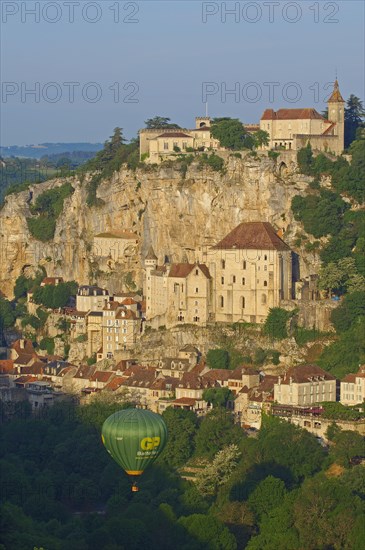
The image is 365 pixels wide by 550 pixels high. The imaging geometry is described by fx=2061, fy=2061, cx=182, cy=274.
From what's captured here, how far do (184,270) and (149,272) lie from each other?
273 cm

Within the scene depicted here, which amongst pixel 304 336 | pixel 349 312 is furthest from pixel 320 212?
pixel 304 336

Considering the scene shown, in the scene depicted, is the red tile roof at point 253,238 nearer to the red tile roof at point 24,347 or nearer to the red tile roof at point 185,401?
the red tile roof at point 185,401

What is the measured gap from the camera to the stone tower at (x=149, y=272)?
85.2m

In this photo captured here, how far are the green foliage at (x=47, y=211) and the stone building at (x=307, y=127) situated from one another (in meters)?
13.0

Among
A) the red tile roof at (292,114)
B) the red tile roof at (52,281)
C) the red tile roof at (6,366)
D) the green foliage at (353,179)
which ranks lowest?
the red tile roof at (6,366)

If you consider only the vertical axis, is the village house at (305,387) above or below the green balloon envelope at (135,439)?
above

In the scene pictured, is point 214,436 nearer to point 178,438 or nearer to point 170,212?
point 178,438

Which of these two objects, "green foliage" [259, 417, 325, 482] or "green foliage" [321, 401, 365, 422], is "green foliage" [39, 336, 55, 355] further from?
"green foliage" [259, 417, 325, 482]

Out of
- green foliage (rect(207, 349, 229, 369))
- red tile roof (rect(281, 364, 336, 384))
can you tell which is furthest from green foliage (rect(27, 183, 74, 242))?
red tile roof (rect(281, 364, 336, 384))

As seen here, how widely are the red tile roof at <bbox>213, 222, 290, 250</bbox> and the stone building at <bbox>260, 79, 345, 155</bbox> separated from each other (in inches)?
218

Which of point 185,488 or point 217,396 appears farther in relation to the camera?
point 217,396

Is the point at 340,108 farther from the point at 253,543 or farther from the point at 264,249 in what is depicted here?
the point at 253,543

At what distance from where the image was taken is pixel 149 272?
85750mm

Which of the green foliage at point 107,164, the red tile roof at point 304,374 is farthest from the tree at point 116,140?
the red tile roof at point 304,374
